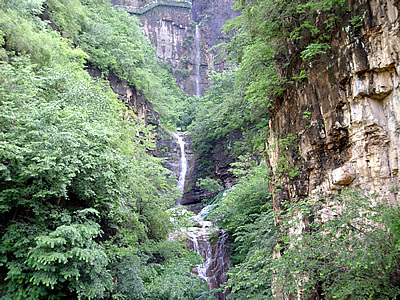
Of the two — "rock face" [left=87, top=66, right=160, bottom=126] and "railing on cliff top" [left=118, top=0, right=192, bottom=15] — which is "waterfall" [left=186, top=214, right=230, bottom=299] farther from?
"railing on cliff top" [left=118, top=0, right=192, bottom=15]

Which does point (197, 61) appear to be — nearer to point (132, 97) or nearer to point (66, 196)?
point (132, 97)

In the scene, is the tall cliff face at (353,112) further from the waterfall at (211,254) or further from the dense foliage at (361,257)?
the waterfall at (211,254)

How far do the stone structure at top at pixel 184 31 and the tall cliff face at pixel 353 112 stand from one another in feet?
114

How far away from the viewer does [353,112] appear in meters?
5.94

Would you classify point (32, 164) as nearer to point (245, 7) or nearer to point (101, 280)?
point (101, 280)

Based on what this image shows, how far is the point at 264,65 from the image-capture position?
8.09 meters

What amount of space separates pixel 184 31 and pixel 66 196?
134 feet

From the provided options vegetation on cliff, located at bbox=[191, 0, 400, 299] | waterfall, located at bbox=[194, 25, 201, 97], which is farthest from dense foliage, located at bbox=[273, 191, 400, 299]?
waterfall, located at bbox=[194, 25, 201, 97]

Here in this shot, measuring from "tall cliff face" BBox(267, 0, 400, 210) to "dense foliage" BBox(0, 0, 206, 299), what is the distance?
17.0 feet

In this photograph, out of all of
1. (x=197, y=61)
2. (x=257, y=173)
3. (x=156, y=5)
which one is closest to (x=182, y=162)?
(x=257, y=173)

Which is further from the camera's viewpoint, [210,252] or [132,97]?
[132,97]

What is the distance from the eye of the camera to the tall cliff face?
533 centimetres

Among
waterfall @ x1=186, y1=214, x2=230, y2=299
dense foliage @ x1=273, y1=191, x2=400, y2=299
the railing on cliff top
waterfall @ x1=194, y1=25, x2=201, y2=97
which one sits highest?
the railing on cliff top

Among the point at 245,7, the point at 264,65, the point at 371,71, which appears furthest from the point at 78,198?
the point at 371,71
